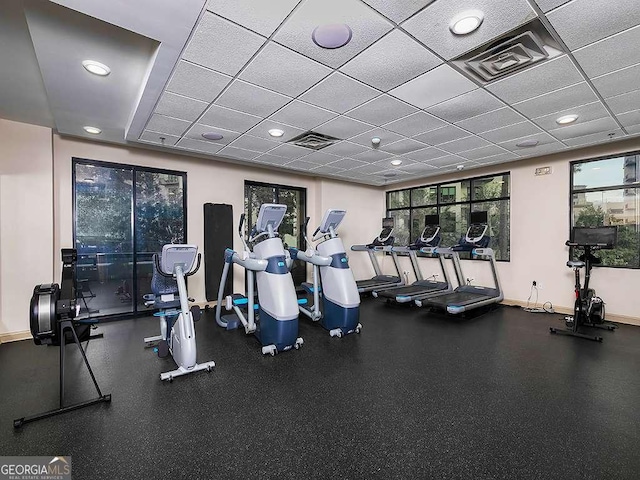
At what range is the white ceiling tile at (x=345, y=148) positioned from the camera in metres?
4.89

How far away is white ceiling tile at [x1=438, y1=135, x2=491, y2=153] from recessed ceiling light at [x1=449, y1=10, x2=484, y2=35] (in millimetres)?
2617

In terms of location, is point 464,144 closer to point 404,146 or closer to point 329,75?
point 404,146

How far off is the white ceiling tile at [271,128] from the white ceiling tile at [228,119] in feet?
0.35

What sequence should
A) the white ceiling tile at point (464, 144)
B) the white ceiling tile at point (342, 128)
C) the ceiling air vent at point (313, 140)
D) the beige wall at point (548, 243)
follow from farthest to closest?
the beige wall at point (548, 243), the white ceiling tile at point (464, 144), the ceiling air vent at point (313, 140), the white ceiling tile at point (342, 128)

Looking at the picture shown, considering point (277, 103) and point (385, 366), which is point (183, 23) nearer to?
point (277, 103)

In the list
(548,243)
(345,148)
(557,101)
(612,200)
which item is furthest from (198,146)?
(612,200)

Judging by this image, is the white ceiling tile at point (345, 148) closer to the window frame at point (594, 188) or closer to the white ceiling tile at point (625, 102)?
the white ceiling tile at point (625, 102)

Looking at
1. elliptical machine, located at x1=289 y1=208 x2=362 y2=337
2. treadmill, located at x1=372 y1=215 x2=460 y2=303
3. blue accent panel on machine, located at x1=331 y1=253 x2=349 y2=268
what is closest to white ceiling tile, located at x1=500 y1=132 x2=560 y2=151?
treadmill, located at x1=372 y1=215 x2=460 y2=303

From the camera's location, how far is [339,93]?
3.19m

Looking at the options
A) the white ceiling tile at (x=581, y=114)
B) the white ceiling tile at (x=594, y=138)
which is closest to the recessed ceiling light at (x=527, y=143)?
the white ceiling tile at (x=594, y=138)

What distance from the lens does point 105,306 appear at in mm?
5273

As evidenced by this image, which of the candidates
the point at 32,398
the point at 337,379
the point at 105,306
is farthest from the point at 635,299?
the point at 105,306

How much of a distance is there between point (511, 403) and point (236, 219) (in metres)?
5.51

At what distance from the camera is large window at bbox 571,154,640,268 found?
4887mm
